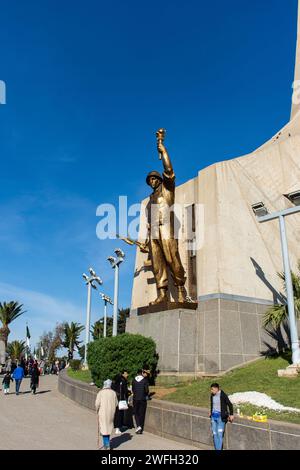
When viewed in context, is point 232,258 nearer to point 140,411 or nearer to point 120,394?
point 120,394

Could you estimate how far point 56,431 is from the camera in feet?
30.3

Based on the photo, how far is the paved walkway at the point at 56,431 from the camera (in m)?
7.79

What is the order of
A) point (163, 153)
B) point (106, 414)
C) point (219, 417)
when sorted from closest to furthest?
point (219, 417) < point (106, 414) < point (163, 153)

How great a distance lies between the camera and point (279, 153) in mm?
18688

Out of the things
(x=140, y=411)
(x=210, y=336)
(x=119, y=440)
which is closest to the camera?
(x=119, y=440)

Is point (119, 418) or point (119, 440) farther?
point (119, 418)

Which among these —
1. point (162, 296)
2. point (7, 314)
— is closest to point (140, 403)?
point (162, 296)

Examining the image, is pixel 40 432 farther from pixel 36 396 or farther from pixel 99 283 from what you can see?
pixel 99 283

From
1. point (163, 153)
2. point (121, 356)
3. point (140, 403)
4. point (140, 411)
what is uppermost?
point (163, 153)

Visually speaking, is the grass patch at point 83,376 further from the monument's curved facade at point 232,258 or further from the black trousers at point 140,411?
the black trousers at point 140,411

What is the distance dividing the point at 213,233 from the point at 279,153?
6431 millimetres

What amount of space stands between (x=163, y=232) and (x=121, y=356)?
17.9 feet

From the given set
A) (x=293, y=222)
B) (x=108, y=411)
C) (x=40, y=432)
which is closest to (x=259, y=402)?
(x=108, y=411)

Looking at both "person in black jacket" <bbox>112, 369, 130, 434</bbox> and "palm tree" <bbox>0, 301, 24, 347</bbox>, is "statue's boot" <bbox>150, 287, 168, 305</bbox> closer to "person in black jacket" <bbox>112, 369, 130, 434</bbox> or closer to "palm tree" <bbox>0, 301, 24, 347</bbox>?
"person in black jacket" <bbox>112, 369, 130, 434</bbox>
